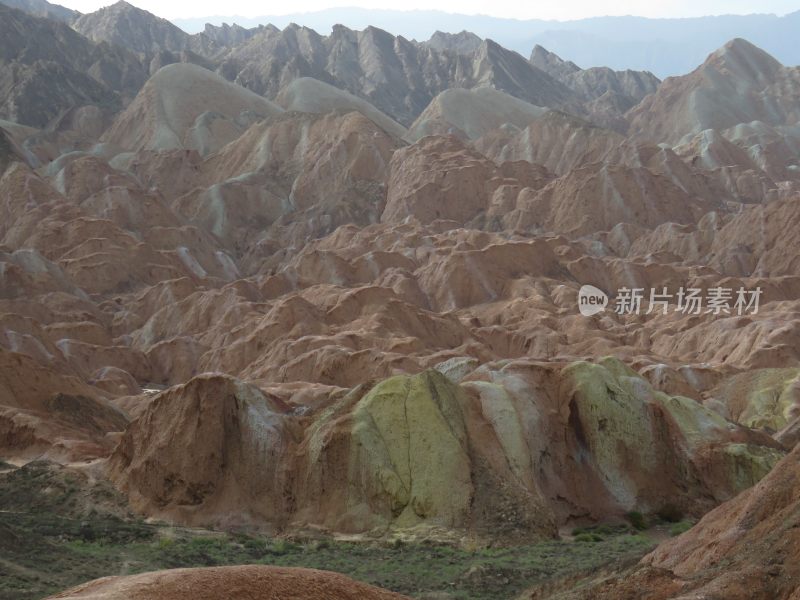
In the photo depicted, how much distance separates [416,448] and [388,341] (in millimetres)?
26500

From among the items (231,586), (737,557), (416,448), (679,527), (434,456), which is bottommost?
(679,527)

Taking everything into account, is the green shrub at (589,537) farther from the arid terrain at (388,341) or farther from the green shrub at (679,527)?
the green shrub at (679,527)

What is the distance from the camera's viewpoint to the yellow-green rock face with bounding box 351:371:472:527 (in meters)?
33.0

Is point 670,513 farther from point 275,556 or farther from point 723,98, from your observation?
point 723,98

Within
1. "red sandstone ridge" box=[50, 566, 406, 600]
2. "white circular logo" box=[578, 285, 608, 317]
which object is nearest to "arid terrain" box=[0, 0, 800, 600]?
"red sandstone ridge" box=[50, 566, 406, 600]

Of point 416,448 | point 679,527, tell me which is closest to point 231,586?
point 416,448

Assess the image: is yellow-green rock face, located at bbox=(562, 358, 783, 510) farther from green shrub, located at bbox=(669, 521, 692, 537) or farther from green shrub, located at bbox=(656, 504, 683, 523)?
green shrub, located at bbox=(669, 521, 692, 537)

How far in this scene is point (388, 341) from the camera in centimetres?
6072

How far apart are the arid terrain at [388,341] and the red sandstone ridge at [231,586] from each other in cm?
4

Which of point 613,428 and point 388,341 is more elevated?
point 388,341

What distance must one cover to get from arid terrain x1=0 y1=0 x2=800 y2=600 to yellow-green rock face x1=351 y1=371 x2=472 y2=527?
0.08m

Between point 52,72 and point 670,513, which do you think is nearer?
point 670,513

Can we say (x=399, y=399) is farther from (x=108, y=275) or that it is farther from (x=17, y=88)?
(x=17, y=88)

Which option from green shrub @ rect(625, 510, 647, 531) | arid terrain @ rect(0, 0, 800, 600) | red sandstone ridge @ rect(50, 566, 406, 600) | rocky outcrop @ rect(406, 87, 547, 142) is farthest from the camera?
rocky outcrop @ rect(406, 87, 547, 142)
